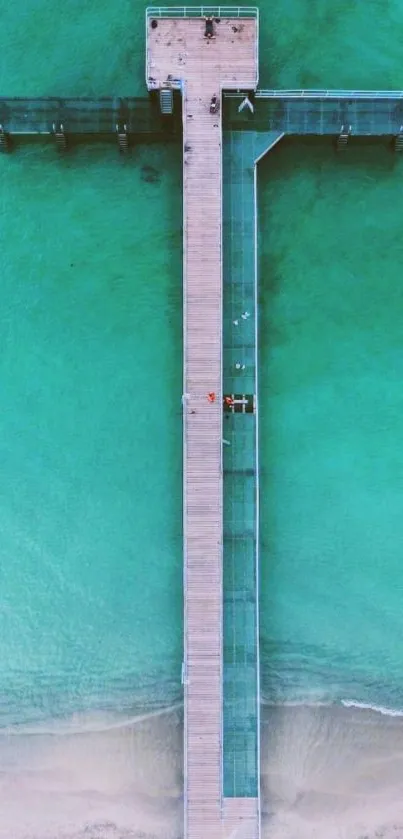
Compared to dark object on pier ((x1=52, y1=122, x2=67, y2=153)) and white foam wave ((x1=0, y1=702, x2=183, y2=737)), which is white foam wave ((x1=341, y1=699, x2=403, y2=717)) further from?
dark object on pier ((x1=52, y1=122, x2=67, y2=153))

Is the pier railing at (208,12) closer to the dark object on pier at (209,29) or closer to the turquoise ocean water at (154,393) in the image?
the turquoise ocean water at (154,393)

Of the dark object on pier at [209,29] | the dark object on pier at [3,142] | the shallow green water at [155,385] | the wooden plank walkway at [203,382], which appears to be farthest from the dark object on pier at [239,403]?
the dark object on pier at [209,29]

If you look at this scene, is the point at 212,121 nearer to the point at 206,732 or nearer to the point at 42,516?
the point at 42,516

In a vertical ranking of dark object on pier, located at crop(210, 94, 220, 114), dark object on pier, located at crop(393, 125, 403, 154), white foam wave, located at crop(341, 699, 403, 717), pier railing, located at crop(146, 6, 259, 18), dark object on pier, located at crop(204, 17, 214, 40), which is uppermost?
pier railing, located at crop(146, 6, 259, 18)

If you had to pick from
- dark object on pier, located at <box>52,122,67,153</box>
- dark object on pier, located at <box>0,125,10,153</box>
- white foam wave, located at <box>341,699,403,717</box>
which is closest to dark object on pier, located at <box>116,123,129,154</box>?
dark object on pier, located at <box>52,122,67,153</box>

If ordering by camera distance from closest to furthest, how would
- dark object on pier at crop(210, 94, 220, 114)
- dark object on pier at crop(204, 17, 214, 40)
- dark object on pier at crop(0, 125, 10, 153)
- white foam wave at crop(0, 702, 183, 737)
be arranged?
1. dark object on pier at crop(204, 17, 214, 40)
2. dark object on pier at crop(210, 94, 220, 114)
3. dark object on pier at crop(0, 125, 10, 153)
4. white foam wave at crop(0, 702, 183, 737)

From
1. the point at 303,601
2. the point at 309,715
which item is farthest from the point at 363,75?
the point at 309,715

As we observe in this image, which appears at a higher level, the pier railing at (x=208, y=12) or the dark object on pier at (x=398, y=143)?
the pier railing at (x=208, y=12)
